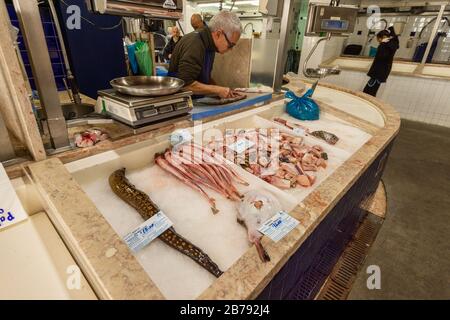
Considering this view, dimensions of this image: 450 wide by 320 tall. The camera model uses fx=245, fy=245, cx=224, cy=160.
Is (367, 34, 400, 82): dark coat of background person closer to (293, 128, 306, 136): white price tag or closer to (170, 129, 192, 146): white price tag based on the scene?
(293, 128, 306, 136): white price tag

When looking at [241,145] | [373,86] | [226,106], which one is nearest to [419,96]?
[373,86]

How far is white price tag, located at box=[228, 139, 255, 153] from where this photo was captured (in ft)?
5.91

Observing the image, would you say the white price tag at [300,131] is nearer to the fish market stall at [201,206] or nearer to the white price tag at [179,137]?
the fish market stall at [201,206]

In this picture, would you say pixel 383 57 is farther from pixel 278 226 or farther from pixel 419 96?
pixel 278 226

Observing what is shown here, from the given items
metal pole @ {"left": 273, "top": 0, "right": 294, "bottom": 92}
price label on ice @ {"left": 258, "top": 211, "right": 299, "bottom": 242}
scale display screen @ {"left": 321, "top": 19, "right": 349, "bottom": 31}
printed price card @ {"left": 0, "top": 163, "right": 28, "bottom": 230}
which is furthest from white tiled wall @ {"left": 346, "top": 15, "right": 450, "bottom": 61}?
printed price card @ {"left": 0, "top": 163, "right": 28, "bottom": 230}

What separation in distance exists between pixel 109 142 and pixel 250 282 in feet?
3.96

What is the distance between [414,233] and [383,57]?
4800 mm

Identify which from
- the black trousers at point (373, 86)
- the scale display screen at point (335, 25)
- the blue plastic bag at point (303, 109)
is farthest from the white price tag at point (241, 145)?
the black trousers at point (373, 86)

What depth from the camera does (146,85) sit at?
5.82 feet

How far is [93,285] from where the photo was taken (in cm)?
83

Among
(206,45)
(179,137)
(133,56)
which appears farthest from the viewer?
(206,45)

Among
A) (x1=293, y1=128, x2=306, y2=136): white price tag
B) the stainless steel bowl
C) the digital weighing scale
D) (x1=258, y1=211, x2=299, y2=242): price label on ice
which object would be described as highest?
the stainless steel bowl

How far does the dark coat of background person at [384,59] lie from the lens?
5.77 metres

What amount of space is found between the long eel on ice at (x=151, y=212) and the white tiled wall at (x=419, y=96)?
760 centimetres
